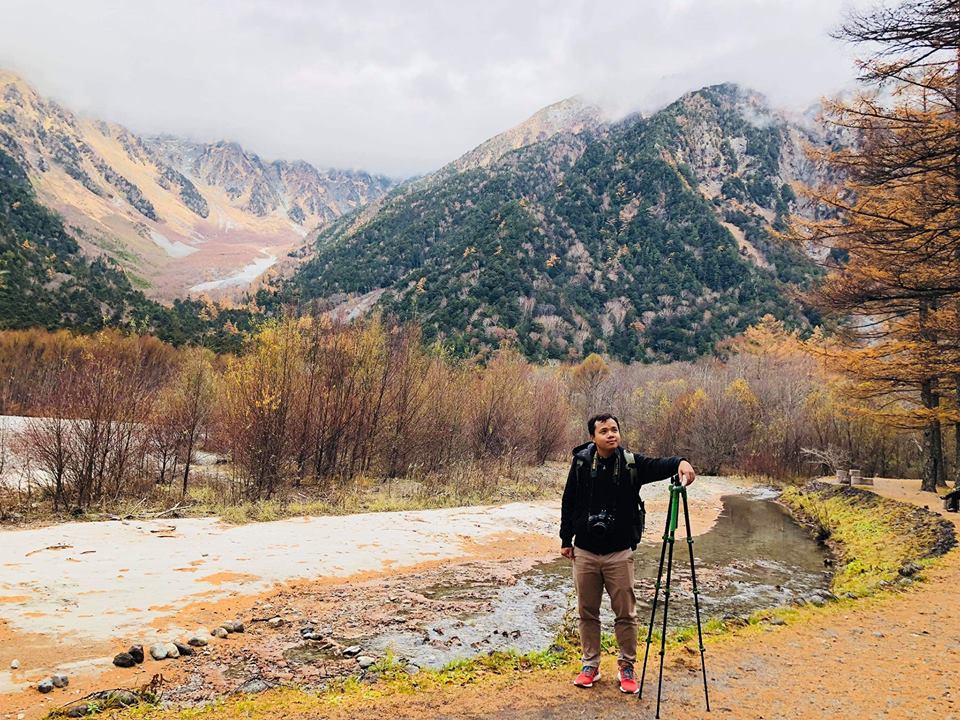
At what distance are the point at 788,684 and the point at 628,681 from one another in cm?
176

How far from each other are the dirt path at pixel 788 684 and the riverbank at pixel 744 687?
0.01 m

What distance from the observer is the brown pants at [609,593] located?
5160 mm

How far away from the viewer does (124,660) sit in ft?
19.6

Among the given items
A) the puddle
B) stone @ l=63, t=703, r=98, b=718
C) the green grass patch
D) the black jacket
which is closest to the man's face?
the black jacket

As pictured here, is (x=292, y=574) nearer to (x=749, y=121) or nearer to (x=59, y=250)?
(x=59, y=250)

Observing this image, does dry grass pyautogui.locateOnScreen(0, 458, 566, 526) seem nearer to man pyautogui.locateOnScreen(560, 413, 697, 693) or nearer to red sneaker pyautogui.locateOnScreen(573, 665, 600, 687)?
red sneaker pyautogui.locateOnScreen(573, 665, 600, 687)

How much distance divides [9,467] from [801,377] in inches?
2561

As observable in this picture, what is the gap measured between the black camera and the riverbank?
4.88 ft

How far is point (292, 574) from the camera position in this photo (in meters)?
10.6

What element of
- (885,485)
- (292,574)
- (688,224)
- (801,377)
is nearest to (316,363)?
(292,574)

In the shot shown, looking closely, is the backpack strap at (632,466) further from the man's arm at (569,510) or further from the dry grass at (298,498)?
the dry grass at (298,498)

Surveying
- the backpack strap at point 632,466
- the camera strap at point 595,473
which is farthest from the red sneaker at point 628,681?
the backpack strap at point 632,466

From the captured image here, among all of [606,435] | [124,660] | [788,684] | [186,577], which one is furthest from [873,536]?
[124,660]

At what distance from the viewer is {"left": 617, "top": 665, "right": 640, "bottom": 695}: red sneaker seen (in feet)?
16.9
